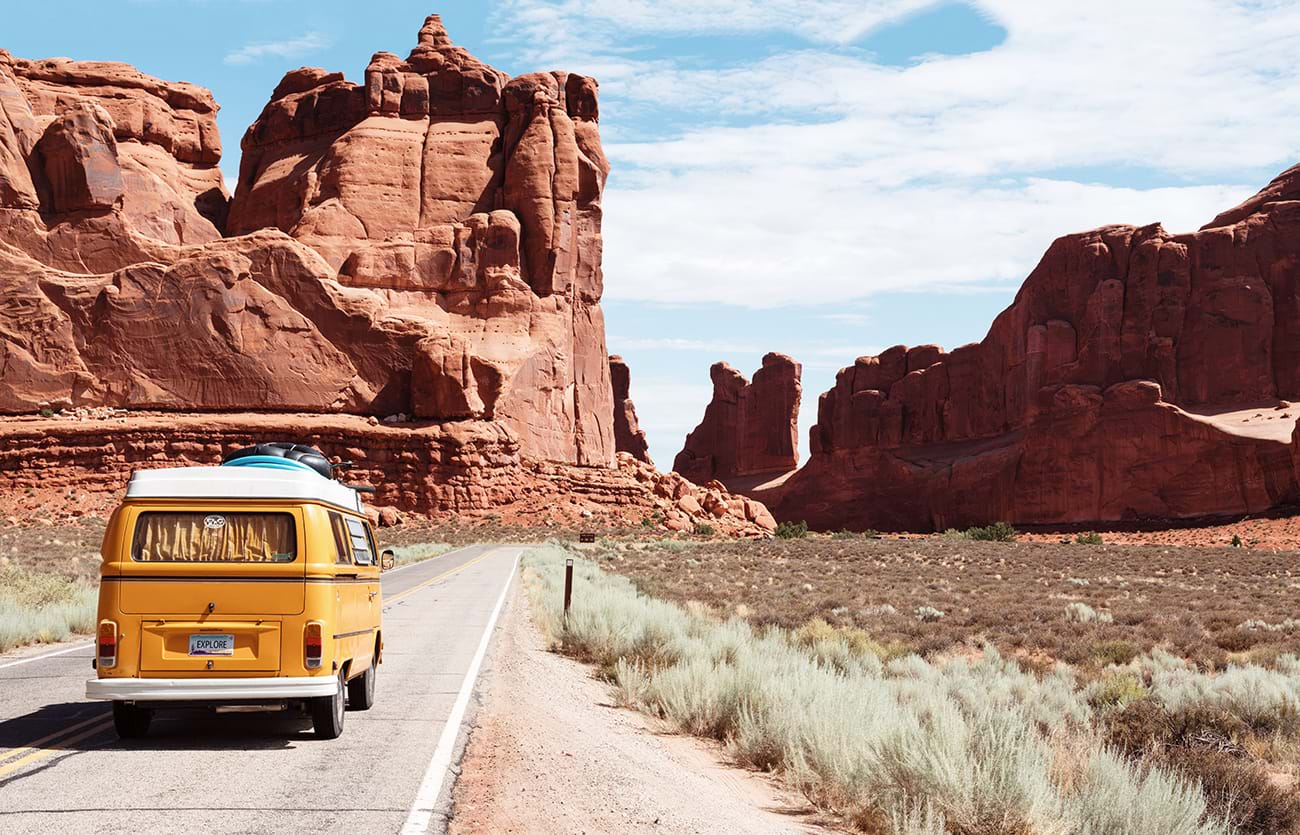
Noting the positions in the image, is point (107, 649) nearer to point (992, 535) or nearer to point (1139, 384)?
point (992, 535)

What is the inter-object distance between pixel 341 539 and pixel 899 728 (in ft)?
16.2

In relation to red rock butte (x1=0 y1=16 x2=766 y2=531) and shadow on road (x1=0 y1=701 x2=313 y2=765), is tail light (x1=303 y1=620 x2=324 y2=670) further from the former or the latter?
red rock butte (x1=0 y1=16 x2=766 y2=531)

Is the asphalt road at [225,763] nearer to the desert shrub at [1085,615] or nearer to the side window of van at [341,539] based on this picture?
the side window of van at [341,539]

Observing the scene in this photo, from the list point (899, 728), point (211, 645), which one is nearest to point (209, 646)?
point (211, 645)

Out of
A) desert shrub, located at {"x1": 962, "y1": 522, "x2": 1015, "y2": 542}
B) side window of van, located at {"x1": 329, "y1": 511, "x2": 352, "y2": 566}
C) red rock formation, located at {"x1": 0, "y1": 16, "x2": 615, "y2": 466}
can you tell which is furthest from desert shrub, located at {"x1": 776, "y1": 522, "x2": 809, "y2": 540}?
side window of van, located at {"x1": 329, "y1": 511, "x2": 352, "y2": 566}

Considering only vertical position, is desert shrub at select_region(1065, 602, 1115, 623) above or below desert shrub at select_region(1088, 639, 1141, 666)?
below

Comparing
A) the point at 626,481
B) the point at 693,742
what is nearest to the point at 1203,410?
the point at 626,481


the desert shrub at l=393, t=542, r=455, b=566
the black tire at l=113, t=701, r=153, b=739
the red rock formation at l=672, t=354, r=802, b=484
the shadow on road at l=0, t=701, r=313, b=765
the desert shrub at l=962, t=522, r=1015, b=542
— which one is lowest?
the desert shrub at l=962, t=522, r=1015, b=542

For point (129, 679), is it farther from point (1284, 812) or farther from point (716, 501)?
point (716, 501)

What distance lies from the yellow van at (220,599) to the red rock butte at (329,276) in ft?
201

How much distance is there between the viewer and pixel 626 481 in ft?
260

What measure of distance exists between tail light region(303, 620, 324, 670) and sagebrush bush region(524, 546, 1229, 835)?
3474 mm

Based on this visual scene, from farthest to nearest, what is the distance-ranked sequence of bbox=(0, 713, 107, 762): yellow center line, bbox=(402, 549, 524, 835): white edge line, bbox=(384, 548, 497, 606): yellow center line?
bbox=(384, 548, 497, 606): yellow center line < bbox=(0, 713, 107, 762): yellow center line < bbox=(402, 549, 524, 835): white edge line

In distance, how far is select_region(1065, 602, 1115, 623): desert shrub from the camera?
72.5ft
